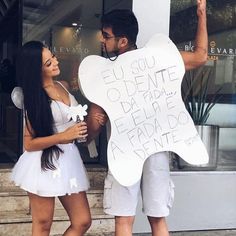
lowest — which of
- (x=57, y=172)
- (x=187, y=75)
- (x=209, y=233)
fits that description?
(x=209, y=233)

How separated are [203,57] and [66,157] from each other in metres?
1.01

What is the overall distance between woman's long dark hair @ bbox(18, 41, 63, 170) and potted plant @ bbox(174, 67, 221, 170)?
233 centimetres

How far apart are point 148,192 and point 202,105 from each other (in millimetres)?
2271

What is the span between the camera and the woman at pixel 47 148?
8.51 ft

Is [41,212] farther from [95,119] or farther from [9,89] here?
[9,89]

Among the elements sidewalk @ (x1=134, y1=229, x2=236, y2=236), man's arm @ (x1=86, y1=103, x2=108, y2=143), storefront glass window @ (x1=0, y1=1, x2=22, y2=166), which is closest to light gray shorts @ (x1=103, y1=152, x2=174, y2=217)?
man's arm @ (x1=86, y1=103, x2=108, y2=143)

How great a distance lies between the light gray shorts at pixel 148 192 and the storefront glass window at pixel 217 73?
201 cm

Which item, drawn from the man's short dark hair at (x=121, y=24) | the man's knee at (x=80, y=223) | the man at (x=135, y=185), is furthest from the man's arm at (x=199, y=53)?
the man's knee at (x=80, y=223)

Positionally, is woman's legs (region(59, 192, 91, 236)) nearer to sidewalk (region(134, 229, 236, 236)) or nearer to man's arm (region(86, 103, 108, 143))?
man's arm (region(86, 103, 108, 143))

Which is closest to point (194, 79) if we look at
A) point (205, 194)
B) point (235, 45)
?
point (235, 45)

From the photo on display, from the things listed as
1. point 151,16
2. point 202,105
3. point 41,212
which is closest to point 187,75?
point 202,105

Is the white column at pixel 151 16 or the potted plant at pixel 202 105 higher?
the white column at pixel 151 16

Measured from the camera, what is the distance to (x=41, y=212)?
8.79 ft

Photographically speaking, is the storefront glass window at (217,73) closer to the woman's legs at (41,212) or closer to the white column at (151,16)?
the white column at (151,16)
